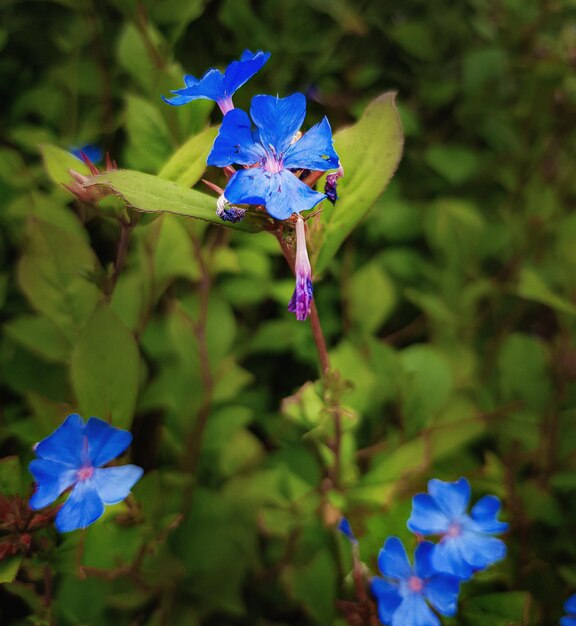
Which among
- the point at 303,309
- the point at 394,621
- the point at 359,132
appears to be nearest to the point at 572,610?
the point at 394,621

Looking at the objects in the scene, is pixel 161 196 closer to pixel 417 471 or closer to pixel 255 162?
pixel 255 162

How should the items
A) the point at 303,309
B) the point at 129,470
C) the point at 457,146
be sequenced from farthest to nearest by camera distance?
1. the point at 457,146
2. the point at 129,470
3. the point at 303,309

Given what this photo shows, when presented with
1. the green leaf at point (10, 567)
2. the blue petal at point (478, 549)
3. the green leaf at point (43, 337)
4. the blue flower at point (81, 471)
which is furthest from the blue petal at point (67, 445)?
the blue petal at point (478, 549)

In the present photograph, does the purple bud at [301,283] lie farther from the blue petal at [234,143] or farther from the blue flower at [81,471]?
the blue flower at [81,471]

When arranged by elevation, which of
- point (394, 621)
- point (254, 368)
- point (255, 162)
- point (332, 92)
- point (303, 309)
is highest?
point (255, 162)

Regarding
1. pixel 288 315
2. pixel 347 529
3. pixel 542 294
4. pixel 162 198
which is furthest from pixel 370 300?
pixel 162 198
